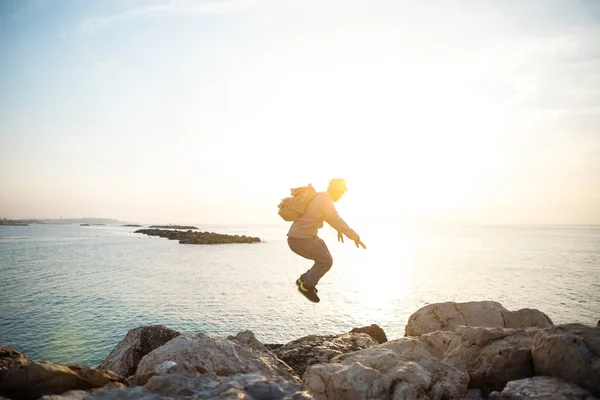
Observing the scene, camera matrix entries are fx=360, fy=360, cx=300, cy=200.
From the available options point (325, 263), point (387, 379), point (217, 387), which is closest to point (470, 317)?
Result: point (325, 263)

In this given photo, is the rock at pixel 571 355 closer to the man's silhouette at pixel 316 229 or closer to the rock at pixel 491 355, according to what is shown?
the rock at pixel 491 355

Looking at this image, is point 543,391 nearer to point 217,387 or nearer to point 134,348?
point 217,387

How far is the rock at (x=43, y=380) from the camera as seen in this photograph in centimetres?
389

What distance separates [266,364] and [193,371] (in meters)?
1.66

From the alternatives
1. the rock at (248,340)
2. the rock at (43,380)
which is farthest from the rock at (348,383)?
the rock at (248,340)

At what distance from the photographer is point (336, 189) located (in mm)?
7691

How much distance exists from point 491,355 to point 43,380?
19.8ft

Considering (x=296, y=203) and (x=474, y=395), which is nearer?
(x=474, y=395)

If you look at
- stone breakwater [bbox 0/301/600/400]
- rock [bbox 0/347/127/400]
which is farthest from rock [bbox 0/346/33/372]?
rock [bbox 0/347/127/400]

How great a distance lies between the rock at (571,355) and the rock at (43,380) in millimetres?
5640

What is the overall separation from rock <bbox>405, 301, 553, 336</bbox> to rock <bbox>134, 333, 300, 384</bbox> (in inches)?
313

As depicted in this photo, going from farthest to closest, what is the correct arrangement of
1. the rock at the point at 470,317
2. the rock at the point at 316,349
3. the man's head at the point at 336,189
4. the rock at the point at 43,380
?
the rock at the point at 470,317, the rock at the point at 316,349, the man's head at the point at 336,189, the rock at the point at 43,380

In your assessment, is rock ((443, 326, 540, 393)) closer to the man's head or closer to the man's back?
the man's back

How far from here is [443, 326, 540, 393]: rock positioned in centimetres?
506
